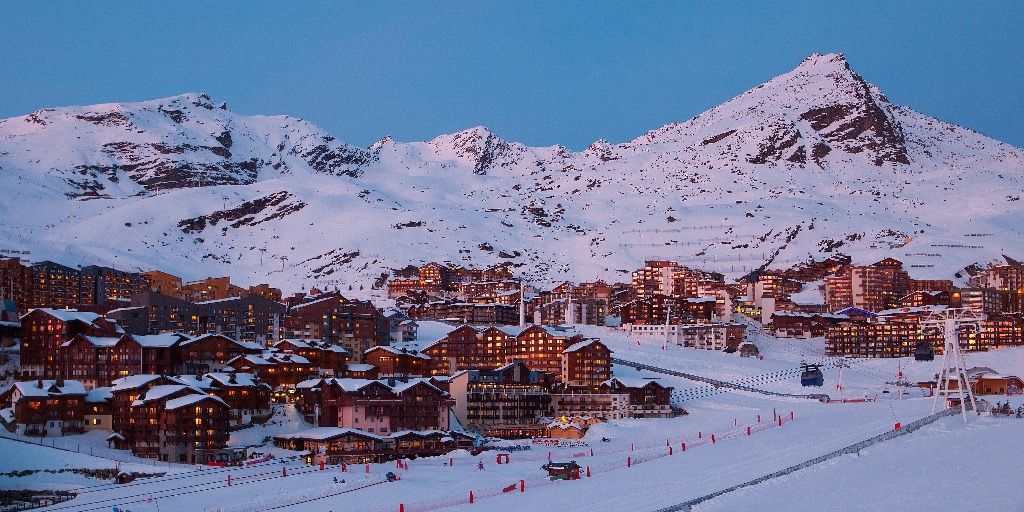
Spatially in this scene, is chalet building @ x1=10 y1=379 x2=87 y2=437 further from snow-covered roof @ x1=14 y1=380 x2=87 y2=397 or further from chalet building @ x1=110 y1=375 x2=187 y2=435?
chalet building @ x1=110 y1=375 x2=187 y2=435

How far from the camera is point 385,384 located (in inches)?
3219

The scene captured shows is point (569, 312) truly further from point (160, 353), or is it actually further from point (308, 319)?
point (160, 353)

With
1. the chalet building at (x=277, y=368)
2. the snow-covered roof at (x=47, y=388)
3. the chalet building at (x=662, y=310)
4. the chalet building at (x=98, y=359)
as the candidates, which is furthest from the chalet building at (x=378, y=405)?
the chalet building at (x=662, y=310)

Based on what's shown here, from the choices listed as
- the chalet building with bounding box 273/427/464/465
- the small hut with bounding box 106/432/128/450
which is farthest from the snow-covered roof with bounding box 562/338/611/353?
the small hut with bounding box 106/432/128/450

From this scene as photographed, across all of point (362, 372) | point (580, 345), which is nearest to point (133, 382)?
point (362, 372)

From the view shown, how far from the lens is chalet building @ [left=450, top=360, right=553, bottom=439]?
88125 mm

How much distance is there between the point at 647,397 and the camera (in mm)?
89250

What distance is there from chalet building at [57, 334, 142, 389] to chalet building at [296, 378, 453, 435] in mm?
12680

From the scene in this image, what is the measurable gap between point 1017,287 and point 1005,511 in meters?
129

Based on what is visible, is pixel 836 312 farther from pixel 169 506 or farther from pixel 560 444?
pixel 169 506

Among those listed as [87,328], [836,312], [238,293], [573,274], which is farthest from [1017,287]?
[87,328]

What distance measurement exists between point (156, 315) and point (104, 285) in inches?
1313

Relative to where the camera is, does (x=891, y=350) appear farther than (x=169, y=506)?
Yes

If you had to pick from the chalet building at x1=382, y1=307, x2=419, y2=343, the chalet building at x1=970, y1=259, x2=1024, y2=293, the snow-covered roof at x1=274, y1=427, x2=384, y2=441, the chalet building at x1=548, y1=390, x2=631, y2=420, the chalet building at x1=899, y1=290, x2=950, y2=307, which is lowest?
the snow-covered roof at x1=274, y1=427, x2=384, y2=441
